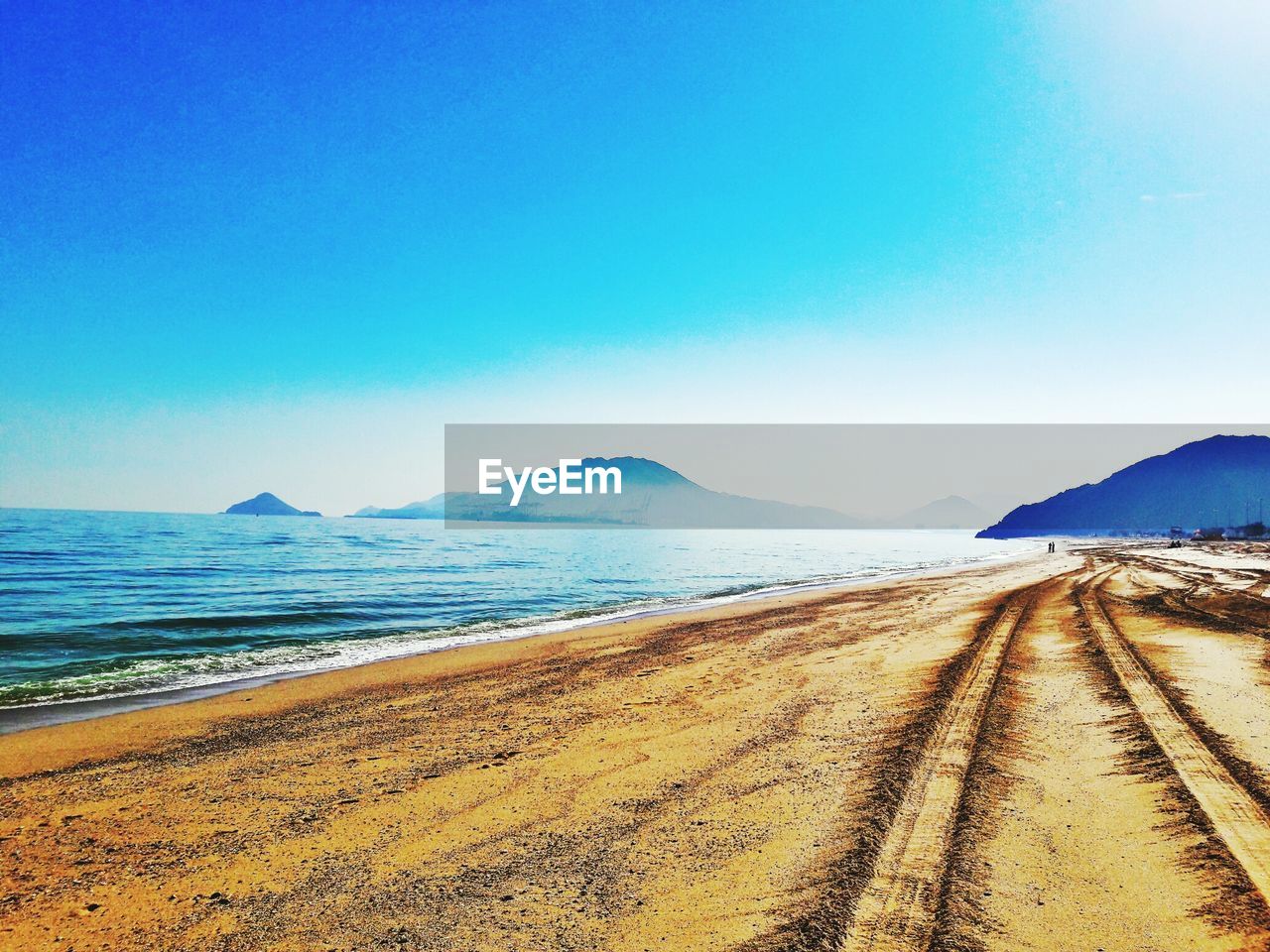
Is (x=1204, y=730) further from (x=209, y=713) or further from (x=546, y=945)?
(x=209, y=713)

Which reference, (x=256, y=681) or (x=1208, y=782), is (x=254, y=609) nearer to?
(x=256, y=681)

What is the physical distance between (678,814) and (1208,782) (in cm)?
454

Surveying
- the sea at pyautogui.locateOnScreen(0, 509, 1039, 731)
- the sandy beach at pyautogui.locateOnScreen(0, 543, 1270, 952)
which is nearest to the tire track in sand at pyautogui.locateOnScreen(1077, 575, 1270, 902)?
the sandy beach at pyautogui.locateOnScreen(0, 543, 1270, 952)

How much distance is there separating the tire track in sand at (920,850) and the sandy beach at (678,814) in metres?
0.02

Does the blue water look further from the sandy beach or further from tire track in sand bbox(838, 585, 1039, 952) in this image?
tire track in sand bbox(838, 585, 1039, 952)

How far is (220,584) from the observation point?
90.5 feet

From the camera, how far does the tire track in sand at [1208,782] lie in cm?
407

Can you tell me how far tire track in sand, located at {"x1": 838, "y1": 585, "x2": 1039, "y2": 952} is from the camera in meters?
3.46

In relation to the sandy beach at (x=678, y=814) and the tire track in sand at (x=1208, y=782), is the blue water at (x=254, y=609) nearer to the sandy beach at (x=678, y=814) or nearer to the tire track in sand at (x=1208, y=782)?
the sandy beach at (x=678, y=814)

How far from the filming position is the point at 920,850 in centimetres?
431

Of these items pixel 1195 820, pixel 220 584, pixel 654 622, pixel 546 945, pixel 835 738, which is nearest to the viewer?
pixel 546 945

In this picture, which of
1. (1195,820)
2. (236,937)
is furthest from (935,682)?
(236,937)

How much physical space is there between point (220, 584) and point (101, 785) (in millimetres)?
25027

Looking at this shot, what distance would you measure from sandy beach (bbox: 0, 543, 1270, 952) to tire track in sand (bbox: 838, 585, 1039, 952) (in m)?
0.02
